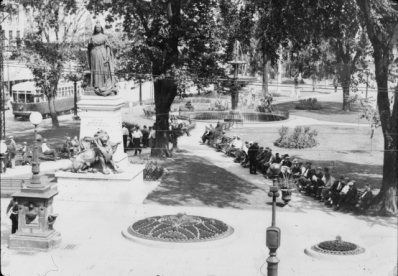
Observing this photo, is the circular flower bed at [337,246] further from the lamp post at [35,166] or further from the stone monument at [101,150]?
the stone monument at [101,150]

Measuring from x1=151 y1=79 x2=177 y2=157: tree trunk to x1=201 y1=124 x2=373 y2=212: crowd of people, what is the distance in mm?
3070

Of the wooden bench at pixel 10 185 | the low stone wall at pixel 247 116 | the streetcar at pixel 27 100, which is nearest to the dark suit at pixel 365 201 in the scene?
the wooden bench at pixel 10 185

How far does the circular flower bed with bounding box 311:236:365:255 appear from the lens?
53.4 ft

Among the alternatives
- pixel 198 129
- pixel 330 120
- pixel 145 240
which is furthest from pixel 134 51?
pixel 330 120

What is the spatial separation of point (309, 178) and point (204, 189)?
3840 millimetres

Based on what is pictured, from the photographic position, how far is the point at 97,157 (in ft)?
73.7

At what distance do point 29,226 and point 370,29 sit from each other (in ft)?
39.6

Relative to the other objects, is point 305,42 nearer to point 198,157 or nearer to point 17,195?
point 198,157

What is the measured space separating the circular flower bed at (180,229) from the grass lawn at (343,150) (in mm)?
8217

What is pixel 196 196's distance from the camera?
22781 millimetres

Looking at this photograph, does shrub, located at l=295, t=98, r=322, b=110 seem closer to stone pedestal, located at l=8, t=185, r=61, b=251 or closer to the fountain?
the fountain

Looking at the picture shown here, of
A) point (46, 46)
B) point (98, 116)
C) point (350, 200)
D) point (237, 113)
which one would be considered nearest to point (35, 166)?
point (98, 116)

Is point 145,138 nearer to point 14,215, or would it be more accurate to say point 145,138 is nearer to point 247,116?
point 247,116

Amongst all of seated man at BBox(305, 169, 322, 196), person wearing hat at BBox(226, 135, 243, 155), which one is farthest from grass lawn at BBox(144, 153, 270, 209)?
person wearing hat at BBox(226, 135, 243, 155)
